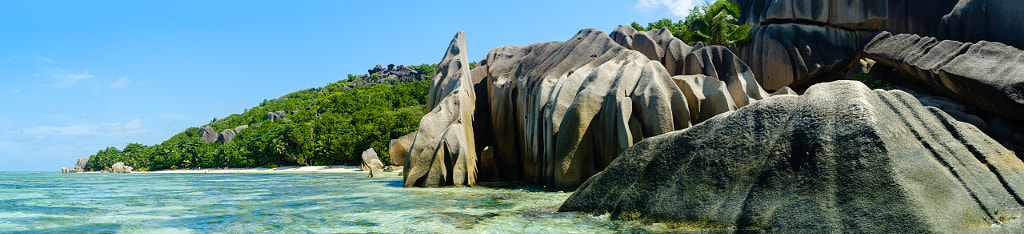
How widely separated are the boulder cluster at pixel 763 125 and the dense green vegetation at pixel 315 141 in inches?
538

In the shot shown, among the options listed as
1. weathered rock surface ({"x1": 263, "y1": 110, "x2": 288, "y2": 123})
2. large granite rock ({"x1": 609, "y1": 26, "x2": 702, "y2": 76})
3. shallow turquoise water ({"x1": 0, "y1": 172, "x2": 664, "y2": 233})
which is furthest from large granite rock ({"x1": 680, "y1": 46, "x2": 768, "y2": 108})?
weathered rock surface ({"x1": 263, "y1": 110, "x2": 288, "y2": 123})

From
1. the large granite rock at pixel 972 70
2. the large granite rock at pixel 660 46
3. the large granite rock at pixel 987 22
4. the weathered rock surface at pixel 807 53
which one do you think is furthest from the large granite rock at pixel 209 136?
the large granite rock at pixel 987 22

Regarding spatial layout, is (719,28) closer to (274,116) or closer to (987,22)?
(987,22)

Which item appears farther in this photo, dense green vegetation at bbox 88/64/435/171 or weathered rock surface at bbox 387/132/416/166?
dense green vegetation at bbox 88/64/435/171

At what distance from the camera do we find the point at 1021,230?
3783mm

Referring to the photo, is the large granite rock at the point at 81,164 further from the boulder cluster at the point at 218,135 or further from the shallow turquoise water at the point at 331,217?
the shallow turquoise water at the point at 331,217

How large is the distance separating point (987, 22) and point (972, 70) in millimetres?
5882

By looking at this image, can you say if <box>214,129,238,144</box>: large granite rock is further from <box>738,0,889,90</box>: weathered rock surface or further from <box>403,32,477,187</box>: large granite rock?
<box>738,0,889,90</box>: weathered rock surface

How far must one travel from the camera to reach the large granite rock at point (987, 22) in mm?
15648

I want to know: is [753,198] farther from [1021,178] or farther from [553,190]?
[553,190]

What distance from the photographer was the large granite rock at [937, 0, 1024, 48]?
15648 mm

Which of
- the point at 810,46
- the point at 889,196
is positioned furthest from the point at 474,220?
the point at 810,46

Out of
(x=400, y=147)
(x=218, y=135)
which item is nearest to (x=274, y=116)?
(x=218, y=135)

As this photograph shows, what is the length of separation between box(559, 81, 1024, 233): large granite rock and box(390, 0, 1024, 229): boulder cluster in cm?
1
